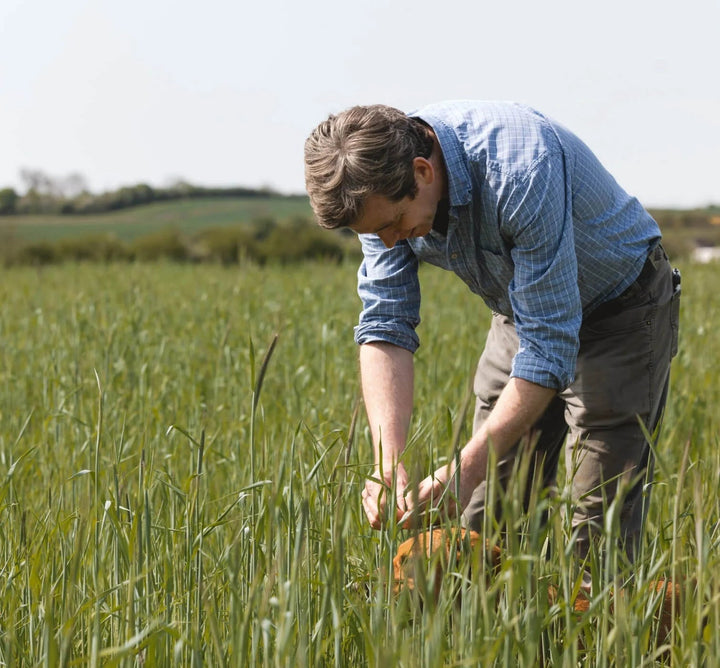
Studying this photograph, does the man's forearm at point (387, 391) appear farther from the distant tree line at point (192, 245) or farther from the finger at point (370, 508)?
the distant tree line at point (192, 245)

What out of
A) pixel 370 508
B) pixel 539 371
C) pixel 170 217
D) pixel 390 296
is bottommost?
pixel 370 508

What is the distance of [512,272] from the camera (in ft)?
6.95

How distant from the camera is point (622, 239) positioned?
223 cm

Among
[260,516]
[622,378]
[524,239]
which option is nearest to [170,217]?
[622,378]

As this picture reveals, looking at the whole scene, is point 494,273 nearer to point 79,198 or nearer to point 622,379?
point 622,379

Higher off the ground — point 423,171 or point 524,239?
point 423,171

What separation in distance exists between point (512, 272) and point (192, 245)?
1935 centimetres

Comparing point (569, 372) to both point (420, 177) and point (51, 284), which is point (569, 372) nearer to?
point (420, 177)

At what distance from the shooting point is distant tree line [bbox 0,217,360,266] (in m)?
18.2

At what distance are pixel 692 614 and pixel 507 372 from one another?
136 centimetres

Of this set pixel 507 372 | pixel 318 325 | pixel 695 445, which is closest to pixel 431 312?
pixel 318 325

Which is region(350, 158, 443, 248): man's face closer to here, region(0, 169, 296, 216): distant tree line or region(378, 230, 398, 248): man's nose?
region(378, 230, 398, 248): man's nose

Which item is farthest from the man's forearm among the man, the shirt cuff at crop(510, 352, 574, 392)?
the shirt cuff at crop(510, 352, 574, 392)

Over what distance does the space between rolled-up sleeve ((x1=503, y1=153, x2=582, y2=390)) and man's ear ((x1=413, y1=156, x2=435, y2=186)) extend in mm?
174
